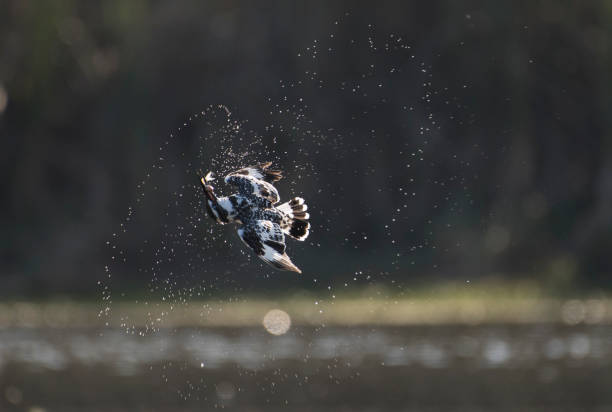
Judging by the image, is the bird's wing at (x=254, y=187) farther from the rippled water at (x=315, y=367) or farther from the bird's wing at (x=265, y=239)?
the rippled water at (x=315, y=367)

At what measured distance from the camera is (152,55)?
29641 millimetres

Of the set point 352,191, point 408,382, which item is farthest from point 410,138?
point 408,382

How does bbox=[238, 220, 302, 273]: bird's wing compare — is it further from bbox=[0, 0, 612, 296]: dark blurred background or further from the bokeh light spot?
bbox=[0, 0, 612, 296]: dark blurred background

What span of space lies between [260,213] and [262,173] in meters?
0.40

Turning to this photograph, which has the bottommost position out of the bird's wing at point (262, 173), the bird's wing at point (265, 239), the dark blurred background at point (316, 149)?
the bird's wing at point (265, 239)

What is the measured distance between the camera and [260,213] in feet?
36.4

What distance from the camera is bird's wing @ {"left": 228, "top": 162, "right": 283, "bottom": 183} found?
37.2 feet

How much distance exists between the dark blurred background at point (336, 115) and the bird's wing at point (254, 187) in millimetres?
15957

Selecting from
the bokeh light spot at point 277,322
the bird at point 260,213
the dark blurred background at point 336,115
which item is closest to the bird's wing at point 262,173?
the bird at point 260,213

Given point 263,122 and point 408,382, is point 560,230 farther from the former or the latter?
point 408,382

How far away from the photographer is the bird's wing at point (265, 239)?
10.8m

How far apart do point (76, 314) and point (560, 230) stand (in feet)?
28.4

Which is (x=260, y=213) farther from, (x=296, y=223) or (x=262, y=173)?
(x=262, y=173)

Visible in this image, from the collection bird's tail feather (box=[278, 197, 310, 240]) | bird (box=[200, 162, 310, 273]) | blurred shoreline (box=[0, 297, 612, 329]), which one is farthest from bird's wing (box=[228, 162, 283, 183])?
blurred shoreline (box=[0, 297, 612, 329])
